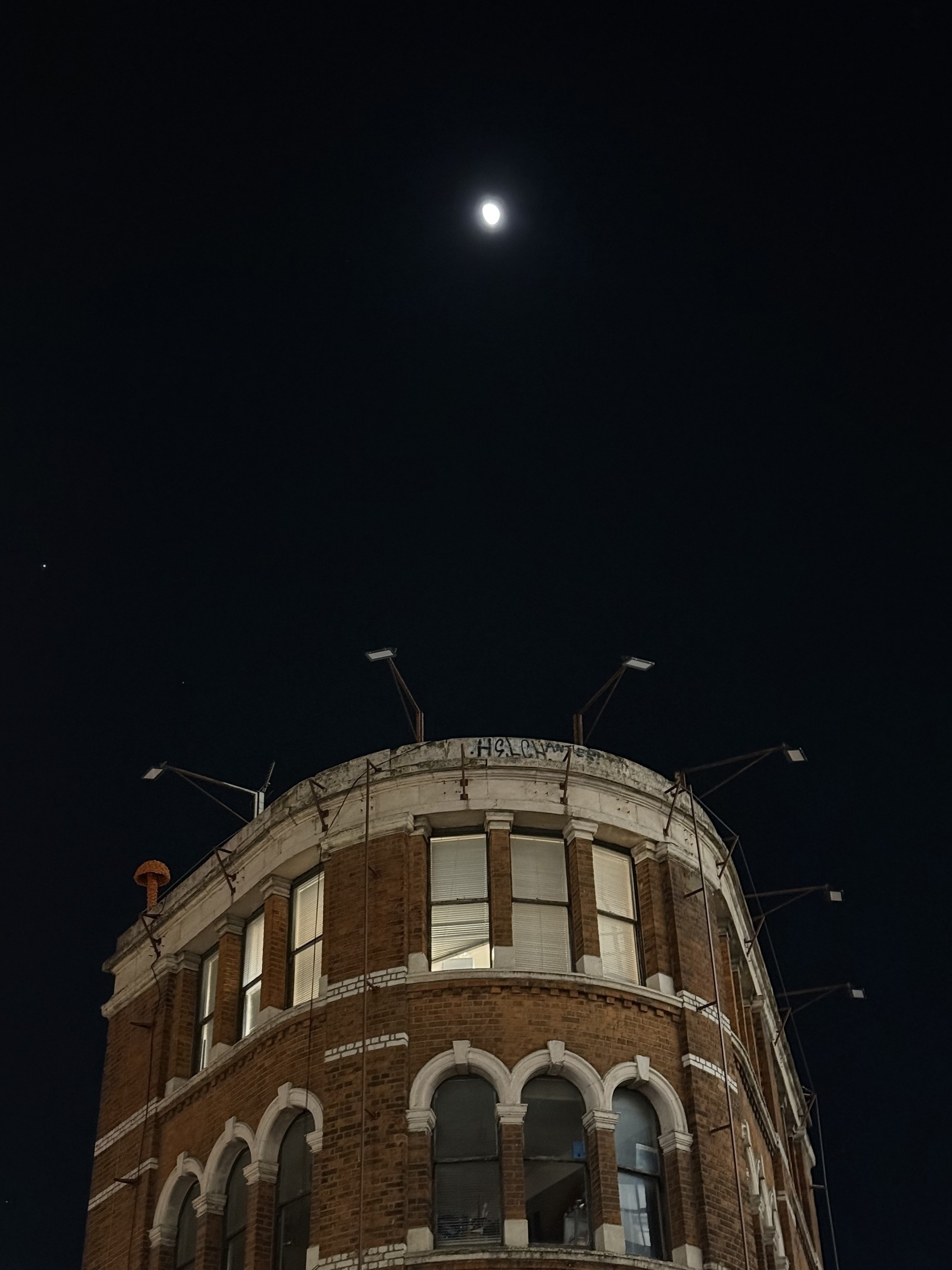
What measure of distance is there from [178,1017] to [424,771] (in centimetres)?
779

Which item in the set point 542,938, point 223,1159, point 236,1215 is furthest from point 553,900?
point 236,1215

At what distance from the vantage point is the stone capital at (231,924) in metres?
31.7

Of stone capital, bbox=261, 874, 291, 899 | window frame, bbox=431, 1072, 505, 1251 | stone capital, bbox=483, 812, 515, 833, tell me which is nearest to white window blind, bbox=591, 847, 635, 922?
stone capital, bbox=483, 812, 515, 833

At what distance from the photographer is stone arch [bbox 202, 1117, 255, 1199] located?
28.5 metres

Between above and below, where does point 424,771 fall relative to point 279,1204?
above

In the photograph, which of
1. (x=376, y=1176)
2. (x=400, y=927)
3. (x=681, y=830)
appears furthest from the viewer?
(x=681, y=830)

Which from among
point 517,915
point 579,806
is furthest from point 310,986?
point 579,806

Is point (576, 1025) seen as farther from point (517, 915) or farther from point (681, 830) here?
point (681, 830)

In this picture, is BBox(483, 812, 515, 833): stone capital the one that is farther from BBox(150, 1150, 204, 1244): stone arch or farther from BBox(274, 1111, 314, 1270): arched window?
BBox(150, 1150, 204, 1244): stone arch

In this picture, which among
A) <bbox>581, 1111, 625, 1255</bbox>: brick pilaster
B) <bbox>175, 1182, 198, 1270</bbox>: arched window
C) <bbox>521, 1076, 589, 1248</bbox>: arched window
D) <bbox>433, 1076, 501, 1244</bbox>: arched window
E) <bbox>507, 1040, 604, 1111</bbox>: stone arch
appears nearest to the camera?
<bbox>581, 1111, 625, 1255</bbox>: brick pilaster

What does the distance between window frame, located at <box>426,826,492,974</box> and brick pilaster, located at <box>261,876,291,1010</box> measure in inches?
125

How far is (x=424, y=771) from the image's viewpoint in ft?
96.7

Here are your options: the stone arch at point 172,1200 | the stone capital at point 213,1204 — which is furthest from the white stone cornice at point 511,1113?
the stone arch at point 172,1200

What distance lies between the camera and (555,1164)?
25969mm
